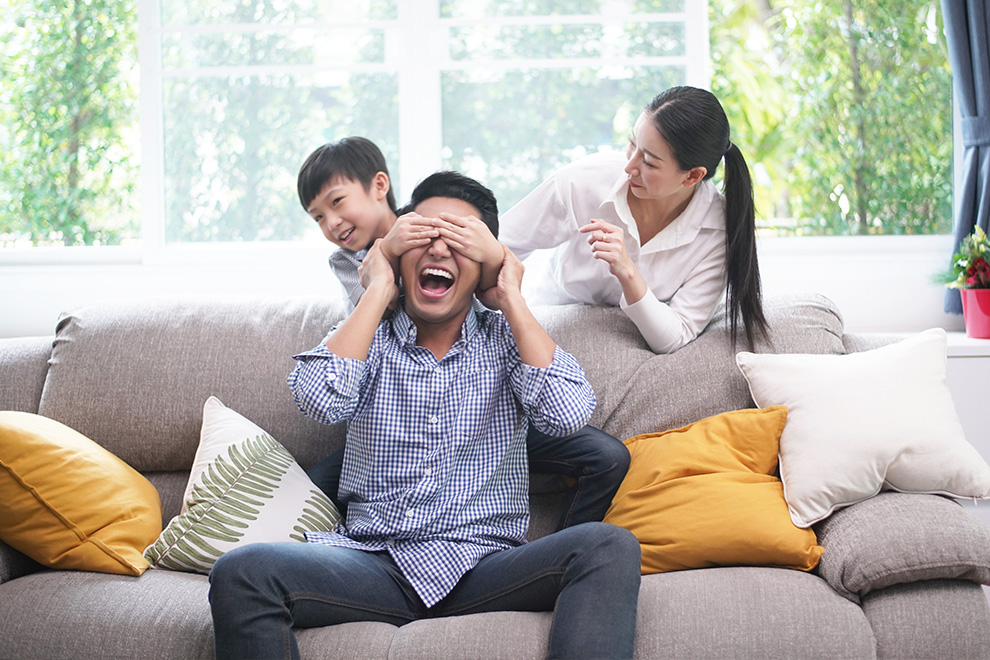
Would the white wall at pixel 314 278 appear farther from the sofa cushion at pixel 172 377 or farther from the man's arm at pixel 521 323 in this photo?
the man's arm at pixel 521 323

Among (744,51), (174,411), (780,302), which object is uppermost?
(744,51)

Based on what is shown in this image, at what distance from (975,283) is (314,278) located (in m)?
2.27

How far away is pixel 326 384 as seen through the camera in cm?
155

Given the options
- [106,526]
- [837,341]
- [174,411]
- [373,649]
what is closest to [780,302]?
[837,341]

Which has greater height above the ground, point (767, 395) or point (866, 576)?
point (767, 395)

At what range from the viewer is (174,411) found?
192 cm

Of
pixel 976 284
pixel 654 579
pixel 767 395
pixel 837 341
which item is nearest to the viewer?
pixel 654 579

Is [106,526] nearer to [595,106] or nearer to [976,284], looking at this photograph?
[595,106]

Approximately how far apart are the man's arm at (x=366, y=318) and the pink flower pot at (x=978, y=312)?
79.4 inches

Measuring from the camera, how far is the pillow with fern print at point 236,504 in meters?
1.66

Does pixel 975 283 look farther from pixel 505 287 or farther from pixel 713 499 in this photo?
pixel 505 287

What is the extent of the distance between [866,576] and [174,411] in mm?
1450

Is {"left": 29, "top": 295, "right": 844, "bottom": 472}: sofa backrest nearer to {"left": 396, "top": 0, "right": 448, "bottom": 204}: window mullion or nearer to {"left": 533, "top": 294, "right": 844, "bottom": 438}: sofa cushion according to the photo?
{"left": 533, "top": 294, "right": 844, "bottom": 438}: sofa cushion

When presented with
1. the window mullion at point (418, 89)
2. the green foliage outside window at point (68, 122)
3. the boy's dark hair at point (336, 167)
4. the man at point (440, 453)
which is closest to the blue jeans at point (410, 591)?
the man at point (440, 453)
